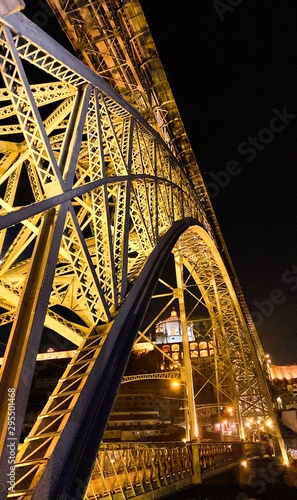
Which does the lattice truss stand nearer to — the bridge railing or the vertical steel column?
the bridge railing

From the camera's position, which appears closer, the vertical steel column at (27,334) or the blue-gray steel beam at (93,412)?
the vertical steel column at (27,334)

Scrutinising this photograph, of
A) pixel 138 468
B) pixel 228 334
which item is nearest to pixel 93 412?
pixel 138 468

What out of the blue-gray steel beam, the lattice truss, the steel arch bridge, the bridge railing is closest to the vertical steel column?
the steel arch bridge

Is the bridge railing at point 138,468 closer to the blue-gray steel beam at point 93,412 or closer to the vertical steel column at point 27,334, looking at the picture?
the blue-gray steel beam at point 93,412

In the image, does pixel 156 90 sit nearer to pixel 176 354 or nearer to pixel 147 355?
pixel 147 355

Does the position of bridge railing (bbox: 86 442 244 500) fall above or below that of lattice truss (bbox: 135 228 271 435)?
below

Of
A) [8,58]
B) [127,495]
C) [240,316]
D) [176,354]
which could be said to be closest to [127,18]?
[8,58]

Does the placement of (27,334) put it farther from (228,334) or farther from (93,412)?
(228,334)

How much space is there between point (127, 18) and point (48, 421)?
1029cm

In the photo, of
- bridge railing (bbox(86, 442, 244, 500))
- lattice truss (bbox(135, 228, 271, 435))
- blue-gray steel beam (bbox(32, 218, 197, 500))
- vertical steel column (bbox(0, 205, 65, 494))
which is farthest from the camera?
lattice truss (bbox(135, 228, 271, 435))

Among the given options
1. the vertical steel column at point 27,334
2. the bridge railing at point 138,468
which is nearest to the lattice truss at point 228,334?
the bridge railing at point 138,468

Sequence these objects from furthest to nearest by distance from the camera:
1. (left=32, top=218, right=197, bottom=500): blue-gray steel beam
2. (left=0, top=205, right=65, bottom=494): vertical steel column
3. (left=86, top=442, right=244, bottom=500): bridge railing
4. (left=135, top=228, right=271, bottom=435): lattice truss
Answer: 1. (left=135, top=228, right=271, bottom=435): lattice truss
2. (left=86, top=442, right=244, bottom=500): bridge railing
3. (left=32, top=218, right=197, bottom=500): blue-gray steel beam
4. (left=0, top=205, right=65, bottom=494): vertical steel column

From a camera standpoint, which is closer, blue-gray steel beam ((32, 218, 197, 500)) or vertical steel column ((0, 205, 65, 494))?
vertical steel column ((0, 205, 65, 494))

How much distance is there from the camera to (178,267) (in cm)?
1767
